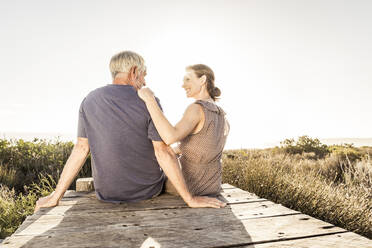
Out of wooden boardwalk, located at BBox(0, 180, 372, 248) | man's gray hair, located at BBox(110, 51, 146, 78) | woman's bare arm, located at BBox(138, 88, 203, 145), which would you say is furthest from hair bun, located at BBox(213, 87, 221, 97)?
wooden boardwalk, located at BBox(0, 180, 372, 248)

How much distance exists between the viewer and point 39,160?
22.1 ft

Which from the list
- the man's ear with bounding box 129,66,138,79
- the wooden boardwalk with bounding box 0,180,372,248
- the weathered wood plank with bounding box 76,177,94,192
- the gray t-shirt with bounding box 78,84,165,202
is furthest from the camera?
the weathered wood plank with bounding box 76,177,94,192

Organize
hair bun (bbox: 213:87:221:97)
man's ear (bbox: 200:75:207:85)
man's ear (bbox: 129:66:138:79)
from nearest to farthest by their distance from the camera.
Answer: man's ear (bbox: 129:66:138:79), man's ear (bbox: 200:75:207:85), hair bun (bbox: 213:87:221:97)

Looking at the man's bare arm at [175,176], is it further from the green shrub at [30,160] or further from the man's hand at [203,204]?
the green shrub at [30,160]

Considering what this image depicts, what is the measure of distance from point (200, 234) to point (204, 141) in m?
1.03

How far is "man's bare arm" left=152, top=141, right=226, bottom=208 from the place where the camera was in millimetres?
2263

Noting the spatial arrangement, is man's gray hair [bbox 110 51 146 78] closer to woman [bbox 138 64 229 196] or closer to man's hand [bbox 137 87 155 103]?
man's hand [bbox 137 87 155 103]

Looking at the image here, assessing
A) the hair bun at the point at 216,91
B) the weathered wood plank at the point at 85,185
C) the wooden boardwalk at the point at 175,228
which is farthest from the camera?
the weathered wood plank at the point at 85,185

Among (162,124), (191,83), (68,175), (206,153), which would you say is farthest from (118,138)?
(191,83)

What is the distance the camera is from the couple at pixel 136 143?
233 centimetres

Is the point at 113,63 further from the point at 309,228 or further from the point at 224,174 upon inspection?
the point at 224,174

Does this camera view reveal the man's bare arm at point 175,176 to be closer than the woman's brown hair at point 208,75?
Yes

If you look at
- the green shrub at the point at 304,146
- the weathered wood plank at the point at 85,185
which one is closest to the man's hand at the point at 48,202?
the weathered wood plank at the point at 85,185

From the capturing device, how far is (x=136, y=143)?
242 cm
